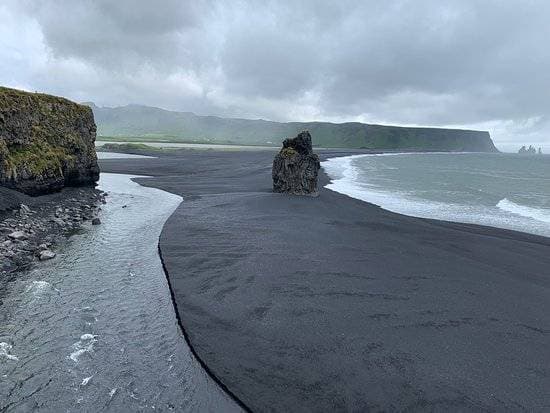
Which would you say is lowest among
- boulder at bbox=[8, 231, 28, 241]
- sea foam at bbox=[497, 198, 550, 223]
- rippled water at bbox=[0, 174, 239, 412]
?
sea foam at bbox=[497, 198, 550, 223]

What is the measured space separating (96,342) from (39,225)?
19.7m

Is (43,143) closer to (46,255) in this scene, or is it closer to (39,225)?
(39,225)

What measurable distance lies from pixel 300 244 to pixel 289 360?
49.1ft

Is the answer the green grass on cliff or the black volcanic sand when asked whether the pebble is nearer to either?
the black volcanic sand

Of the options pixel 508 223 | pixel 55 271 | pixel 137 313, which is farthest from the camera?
pixel 508 223

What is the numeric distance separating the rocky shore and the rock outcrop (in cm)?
2384

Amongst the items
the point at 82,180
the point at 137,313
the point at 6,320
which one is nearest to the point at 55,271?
the point at 6,320

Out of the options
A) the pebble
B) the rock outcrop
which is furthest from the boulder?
the rock outcrop

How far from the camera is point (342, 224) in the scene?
36281 mm

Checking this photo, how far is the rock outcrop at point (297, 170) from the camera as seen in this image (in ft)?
172

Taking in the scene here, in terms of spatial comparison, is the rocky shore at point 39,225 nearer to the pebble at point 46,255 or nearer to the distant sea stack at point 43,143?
the pebble at point 46,255

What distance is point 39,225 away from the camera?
99.8 feet

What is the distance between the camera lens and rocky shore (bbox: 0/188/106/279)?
76.7 ft

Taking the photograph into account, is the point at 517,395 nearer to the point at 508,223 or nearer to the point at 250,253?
the point at 250,253
